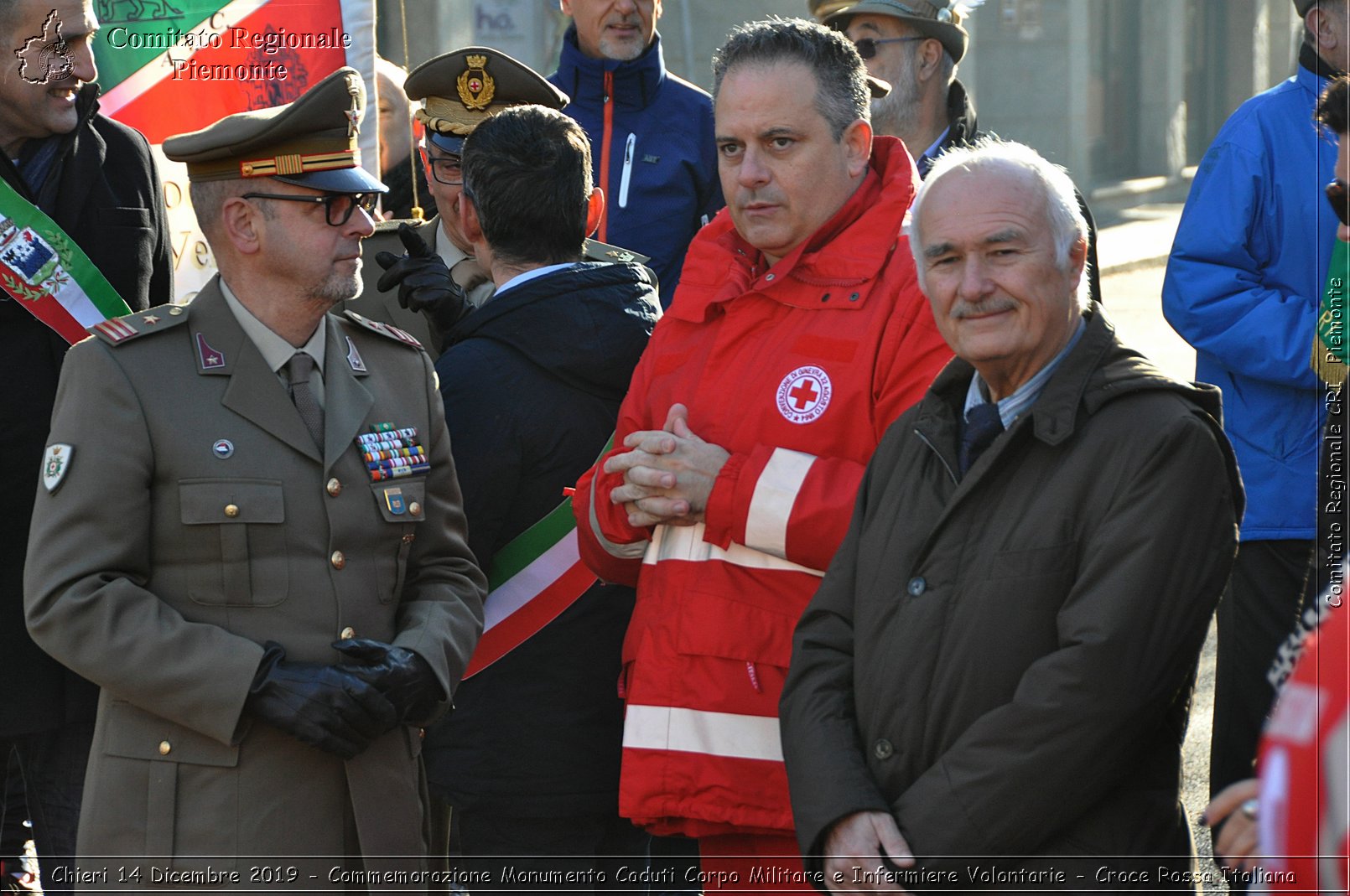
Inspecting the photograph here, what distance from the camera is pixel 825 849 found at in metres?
2.69

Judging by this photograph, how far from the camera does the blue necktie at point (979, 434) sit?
272cm

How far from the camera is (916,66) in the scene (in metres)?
5.29

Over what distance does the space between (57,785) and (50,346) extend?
39.2 inches

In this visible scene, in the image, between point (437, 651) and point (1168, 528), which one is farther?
point (437, 651)

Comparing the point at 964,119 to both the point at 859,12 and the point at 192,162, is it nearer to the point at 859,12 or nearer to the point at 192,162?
the point at 859,12

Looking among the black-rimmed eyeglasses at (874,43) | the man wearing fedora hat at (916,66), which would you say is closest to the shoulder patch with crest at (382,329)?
the man wearing fedora hat at (916,66)

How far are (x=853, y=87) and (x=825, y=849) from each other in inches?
60.1

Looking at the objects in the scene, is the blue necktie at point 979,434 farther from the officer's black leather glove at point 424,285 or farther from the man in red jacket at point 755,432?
the officer's black leather glove at point 424,285

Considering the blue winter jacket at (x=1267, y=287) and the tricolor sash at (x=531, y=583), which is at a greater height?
the blue winter jacket at (x=1267, y=287)

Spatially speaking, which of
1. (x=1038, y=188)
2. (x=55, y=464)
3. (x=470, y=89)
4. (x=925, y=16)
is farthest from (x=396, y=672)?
(x=925, y=16)

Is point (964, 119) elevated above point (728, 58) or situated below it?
below

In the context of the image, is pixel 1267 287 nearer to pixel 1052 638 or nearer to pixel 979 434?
pixel 979 434

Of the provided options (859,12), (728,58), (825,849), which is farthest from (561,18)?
(825,849)

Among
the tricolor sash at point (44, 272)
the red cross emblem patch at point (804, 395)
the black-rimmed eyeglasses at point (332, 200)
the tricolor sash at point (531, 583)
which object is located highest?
the black-rimmed eyeglasses at point (332, 200)
